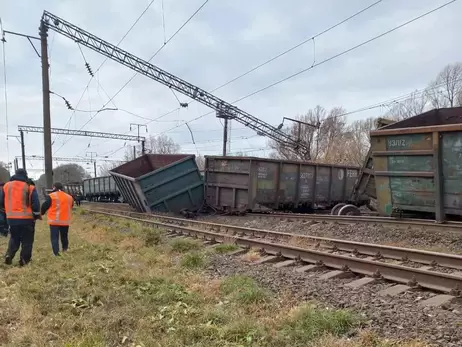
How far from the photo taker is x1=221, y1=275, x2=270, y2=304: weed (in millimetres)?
4220

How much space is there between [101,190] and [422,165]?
1279 inches

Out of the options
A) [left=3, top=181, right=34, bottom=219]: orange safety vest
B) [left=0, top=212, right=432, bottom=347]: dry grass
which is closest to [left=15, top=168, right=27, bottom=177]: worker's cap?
[left=3, top=181, right=34, bottom=219]: orange safety vest

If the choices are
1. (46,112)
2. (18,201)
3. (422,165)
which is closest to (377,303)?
(422,165)

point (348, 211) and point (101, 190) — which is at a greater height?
point (348, 211)

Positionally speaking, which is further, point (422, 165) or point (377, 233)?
point (377, 233)

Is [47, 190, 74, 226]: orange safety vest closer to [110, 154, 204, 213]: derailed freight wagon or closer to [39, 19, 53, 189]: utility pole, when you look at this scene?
[110, 154, 204, 213]: derailed freight wagon

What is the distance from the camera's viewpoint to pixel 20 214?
23.5 ft

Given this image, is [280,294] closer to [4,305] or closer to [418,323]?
[418,323]

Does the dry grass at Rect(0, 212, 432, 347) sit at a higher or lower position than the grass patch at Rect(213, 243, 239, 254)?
higher

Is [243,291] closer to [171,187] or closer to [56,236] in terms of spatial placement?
[56,236]

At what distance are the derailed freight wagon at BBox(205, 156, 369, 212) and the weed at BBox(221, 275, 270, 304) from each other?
873 centimetres

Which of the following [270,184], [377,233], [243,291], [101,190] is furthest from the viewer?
[101,190]

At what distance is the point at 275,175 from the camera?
14.2 m

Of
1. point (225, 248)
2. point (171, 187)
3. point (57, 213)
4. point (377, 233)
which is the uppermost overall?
point (171, 187)
